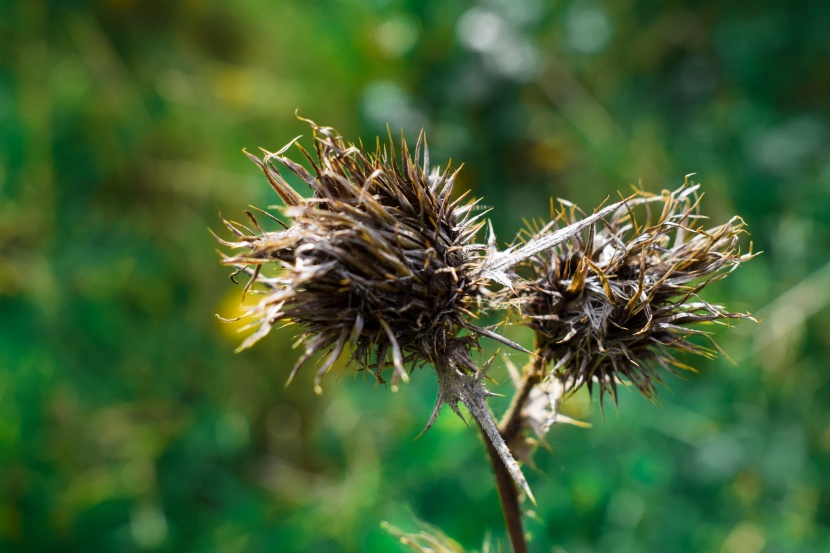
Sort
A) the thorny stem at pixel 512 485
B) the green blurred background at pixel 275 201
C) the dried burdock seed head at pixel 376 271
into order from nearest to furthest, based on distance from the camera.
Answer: the dried burdock seed head at pixel 376 271 → the thorny stem at pixel 512 485 → the green blurred background at pixel 275 201

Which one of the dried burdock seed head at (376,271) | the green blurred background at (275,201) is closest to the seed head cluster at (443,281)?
the dried burdock seed head at (376,271)

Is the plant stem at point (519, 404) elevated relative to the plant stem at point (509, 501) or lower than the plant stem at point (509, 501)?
elevated

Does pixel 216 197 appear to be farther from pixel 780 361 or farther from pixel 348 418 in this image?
pixel 780 361

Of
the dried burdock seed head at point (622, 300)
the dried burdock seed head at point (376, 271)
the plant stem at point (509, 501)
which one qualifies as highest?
the dried burdock seed head at point (622, 300)

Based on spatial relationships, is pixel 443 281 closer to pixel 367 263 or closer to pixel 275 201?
pixel 367 263

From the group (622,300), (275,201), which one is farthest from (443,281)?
(275,201)

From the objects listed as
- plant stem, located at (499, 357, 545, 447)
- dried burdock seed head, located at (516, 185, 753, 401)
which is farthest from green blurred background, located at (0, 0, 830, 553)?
dried burdock seed head, located at (516, 185, 753, 401)

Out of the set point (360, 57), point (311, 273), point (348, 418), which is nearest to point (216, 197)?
point (360, 57)

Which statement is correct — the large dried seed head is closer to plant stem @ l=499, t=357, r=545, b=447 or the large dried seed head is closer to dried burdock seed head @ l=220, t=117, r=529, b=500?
dried burdock seed head @ l=220, t=117, r=529, b=500

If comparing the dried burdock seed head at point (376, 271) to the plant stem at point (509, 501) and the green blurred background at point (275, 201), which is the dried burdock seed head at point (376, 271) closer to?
the plant stem at point (509, 501)
